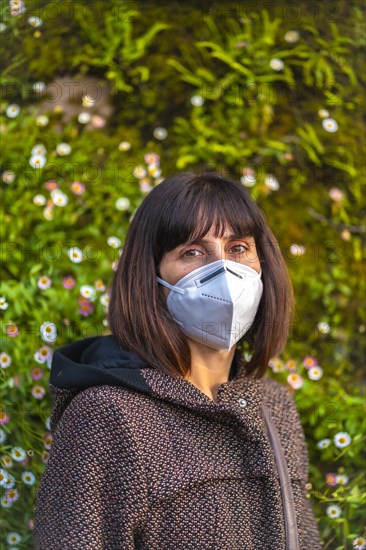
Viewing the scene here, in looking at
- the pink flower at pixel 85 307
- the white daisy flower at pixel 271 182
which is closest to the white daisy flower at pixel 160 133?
the white daisy flower at pixel 271 182

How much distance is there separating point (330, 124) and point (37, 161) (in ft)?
4.75

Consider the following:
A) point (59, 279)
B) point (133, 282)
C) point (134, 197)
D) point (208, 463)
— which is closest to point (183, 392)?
point (208, 463)

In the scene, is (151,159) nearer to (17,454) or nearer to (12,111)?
(12,111)

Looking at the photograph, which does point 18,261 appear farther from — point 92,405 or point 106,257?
point 92,405

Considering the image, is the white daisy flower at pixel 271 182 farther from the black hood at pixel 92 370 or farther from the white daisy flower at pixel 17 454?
the white daisy flower at pixel 17 454

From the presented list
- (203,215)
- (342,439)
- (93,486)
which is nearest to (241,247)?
(203,215)

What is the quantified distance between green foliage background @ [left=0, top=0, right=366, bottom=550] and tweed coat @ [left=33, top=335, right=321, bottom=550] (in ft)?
3.50

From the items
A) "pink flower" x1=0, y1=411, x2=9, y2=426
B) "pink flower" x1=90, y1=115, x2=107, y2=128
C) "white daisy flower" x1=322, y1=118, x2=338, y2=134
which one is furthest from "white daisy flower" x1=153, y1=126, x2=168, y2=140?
"pink flower" x1=0, y1=411, x2=9, y2=426

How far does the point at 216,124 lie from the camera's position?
3.71 meters

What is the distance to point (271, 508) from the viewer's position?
7.48ft

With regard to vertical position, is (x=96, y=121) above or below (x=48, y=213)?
above

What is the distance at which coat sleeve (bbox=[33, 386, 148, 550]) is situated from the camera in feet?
6.64

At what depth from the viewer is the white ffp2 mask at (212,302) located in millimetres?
2242

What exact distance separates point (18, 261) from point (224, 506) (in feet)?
4.93
